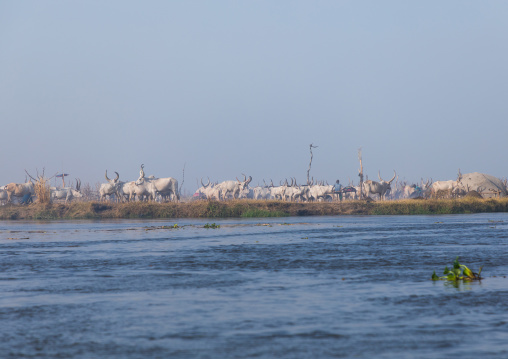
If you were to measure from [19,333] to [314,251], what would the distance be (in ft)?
38.8

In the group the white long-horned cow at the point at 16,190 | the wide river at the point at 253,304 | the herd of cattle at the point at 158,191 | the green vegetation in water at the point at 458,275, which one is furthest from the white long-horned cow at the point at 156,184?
the green vegetation in water at the point at 458,275

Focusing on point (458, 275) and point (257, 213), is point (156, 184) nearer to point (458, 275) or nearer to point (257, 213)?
point (257, 213)

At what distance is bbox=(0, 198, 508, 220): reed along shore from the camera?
154ft

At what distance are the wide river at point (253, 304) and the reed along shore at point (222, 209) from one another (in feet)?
90.1

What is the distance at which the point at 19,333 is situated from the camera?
8.25 m

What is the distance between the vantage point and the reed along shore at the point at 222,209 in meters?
46.9

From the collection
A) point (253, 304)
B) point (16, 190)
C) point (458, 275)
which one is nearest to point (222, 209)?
point (16, 190)

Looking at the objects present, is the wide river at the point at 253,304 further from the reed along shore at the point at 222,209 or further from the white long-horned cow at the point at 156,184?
the white long-horned cow at the point at 156,184

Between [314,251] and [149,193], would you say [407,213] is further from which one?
[314,251]

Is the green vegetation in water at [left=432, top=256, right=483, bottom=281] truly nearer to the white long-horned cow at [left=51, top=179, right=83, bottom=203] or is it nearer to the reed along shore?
the reed along shore

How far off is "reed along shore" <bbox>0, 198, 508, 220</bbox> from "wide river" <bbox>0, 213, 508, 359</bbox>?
27.5 metres

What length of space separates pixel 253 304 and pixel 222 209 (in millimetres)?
36771

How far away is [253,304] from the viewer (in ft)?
33.1

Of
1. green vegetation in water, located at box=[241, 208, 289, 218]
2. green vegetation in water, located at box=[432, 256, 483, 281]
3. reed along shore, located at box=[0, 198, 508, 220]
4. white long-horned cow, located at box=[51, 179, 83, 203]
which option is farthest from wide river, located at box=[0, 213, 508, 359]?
white long-horned cow, located at box=[51, 179, 83, 203]
